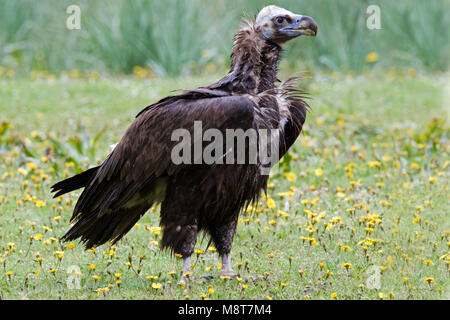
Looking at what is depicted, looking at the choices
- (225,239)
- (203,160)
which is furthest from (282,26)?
(225,239)

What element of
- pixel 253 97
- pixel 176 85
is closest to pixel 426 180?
pixel 253 97

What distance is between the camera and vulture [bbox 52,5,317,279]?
4.54m

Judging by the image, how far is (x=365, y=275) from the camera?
4.97 meters

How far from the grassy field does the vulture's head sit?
1355 mm

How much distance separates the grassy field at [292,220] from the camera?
4.82 m

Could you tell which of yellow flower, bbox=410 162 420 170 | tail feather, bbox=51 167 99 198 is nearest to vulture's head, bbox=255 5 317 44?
tail feather, bbox=51 167 99 198

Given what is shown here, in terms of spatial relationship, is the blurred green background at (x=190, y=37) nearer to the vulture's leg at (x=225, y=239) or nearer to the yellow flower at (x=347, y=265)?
the vulture's leg at (x=225, y=239)

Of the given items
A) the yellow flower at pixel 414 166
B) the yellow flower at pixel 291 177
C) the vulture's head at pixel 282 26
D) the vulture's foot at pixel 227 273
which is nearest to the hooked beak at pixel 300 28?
the vulture's head at pixel 282 26

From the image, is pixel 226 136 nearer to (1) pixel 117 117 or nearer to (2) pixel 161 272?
(2) pixel 161 272

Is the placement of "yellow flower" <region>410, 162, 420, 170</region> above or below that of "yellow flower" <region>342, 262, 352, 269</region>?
above

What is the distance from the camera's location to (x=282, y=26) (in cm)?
510

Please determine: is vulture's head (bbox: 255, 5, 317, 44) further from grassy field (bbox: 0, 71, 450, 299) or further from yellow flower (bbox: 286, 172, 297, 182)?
yellow flower (bbox: 286, 172, 297, 182)

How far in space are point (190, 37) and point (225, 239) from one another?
8.05 meters

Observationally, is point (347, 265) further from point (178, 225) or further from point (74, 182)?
point (74, 182)
